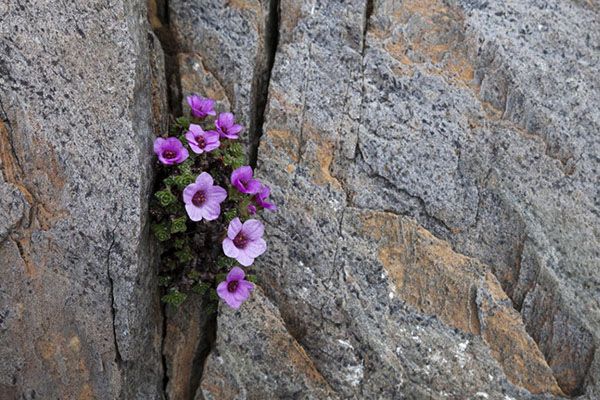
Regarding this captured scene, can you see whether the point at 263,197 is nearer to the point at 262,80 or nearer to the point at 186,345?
the point at 262,80

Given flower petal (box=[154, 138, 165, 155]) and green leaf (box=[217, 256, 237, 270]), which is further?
green leaf (box=[217, 256, 237, 270])

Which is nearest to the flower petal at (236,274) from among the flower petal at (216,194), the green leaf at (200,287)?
the green leaf at (200,287)

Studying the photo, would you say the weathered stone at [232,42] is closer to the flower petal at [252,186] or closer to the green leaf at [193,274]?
the flower petal at [252,186]

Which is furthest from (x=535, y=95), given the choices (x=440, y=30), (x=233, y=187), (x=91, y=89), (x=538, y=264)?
(x=91, y=89)

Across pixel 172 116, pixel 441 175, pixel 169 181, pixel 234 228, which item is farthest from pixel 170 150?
pixel 441 175

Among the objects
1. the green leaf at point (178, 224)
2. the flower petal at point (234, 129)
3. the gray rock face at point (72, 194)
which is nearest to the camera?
the gray rock face at point (72, 194)

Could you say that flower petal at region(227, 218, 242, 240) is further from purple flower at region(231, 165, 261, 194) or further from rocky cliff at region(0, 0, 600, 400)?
rocky cliff at region(0, 0, 600, 400)

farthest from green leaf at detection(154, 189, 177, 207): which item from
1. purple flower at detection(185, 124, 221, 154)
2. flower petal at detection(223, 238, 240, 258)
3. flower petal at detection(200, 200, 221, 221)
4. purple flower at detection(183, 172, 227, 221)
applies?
flower petal at detection(223, 238, 240, 258)
